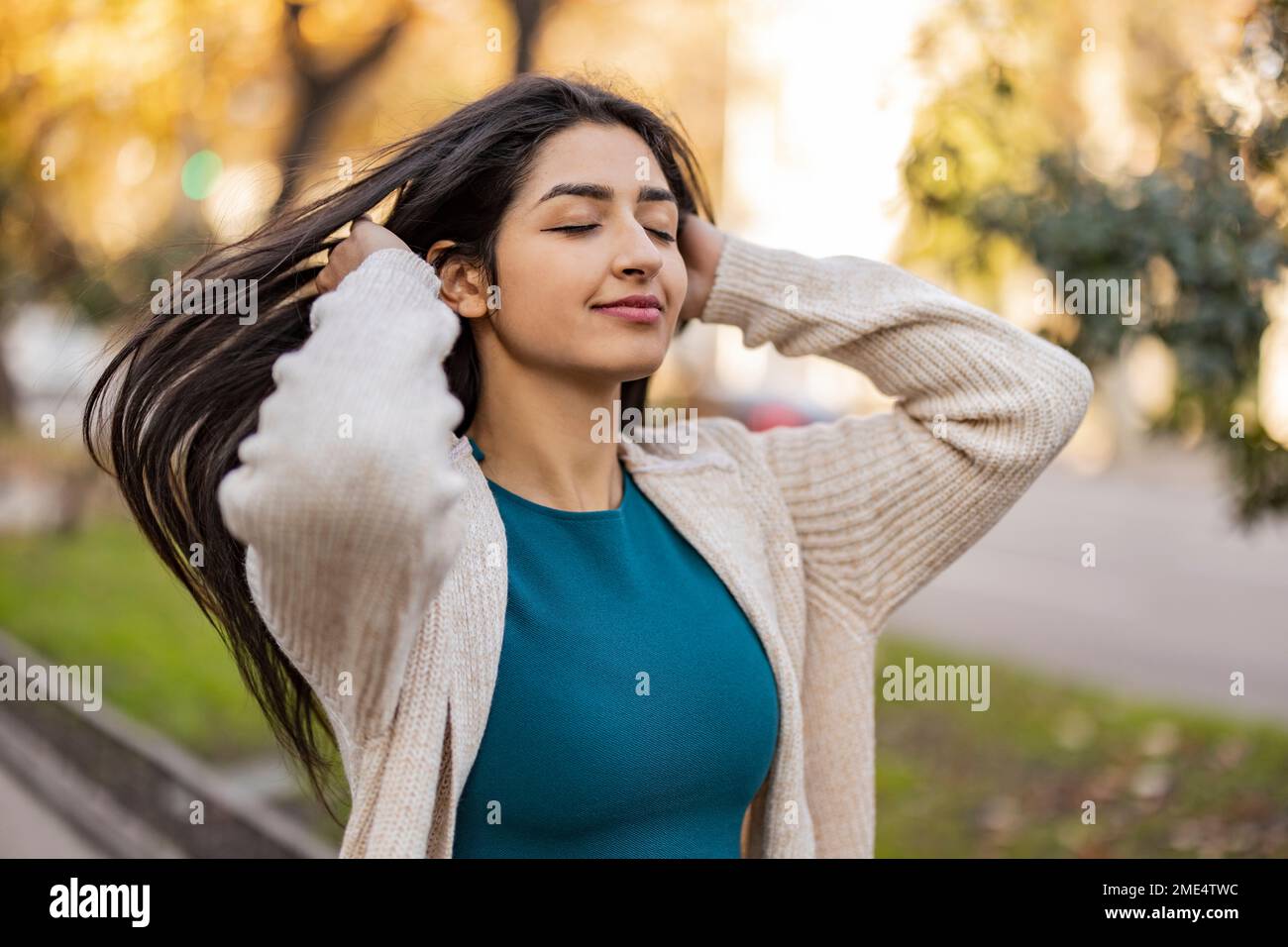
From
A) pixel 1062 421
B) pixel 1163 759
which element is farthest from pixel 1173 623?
pixel 1062 421

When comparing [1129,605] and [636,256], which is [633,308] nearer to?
[636,256]

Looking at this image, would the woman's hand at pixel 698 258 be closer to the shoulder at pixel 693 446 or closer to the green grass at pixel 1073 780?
the shoulder at pixel 693 446

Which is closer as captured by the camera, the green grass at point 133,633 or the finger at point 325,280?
the finger at point 325,280

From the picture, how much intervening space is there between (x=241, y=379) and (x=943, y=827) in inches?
148

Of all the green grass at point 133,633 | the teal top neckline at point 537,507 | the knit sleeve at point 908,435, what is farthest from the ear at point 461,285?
the green grass at point 133,633

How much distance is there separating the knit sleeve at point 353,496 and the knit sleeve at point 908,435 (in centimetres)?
93

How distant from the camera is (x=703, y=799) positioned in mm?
2029

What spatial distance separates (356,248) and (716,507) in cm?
75

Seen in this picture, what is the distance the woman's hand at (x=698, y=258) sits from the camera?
2.48 meters

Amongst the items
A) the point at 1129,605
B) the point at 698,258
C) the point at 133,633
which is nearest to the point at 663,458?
the point at 698,258

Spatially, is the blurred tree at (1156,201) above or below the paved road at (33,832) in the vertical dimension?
above

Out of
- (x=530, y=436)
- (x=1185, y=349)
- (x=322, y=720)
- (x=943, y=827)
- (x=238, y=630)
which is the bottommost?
(x=943, y=827)

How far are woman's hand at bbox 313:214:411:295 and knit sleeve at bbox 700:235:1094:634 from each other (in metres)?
0.68
